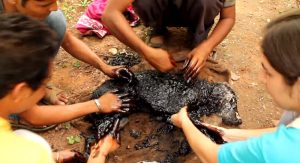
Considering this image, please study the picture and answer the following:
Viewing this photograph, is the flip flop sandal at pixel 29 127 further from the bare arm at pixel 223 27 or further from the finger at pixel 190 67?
the bare arm at pixel 223 27

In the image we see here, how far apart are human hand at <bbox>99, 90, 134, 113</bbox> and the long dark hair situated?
124 cm

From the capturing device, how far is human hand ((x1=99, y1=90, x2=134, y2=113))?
8.99ft

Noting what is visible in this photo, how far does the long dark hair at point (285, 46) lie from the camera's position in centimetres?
170

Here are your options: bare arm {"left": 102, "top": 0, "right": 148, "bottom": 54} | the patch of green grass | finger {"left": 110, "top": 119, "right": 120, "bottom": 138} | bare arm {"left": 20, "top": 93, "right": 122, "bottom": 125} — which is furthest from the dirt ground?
bare arm {"left": 102, "top": 0, "right": 148, "bottom": 54}

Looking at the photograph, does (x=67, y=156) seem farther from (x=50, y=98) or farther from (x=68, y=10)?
(x=68, y=10)

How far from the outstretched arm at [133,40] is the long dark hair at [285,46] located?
3.85 feet

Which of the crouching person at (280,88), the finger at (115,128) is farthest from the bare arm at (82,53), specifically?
the crouching person at (280,88)

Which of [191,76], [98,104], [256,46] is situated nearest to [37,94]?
[98,104]

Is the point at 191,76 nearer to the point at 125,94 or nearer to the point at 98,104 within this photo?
the point at 125,94

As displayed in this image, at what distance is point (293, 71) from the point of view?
170 centimetres

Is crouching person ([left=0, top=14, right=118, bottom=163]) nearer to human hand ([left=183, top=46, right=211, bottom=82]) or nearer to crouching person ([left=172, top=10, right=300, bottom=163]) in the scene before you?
crouching person ([left=172, top=10, right=300, bottom=163])

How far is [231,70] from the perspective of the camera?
3.46 metres

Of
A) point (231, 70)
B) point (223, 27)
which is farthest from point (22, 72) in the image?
point (231, 70)

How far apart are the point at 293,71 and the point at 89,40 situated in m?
2.31
